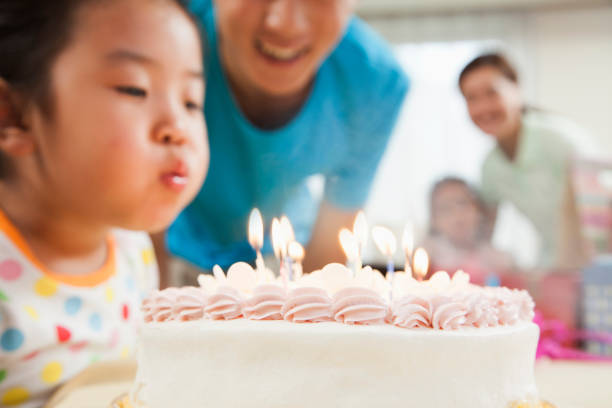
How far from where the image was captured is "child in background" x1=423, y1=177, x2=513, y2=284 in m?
1.46

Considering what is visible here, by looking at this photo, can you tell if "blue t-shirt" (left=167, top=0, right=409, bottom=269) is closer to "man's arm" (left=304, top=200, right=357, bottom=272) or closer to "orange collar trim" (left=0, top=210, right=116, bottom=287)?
"man's arm" (left=304, top=200, right=357, bottom=272)

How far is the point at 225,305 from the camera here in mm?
589

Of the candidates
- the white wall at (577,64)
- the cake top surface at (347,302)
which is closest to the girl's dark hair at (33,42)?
the cake top surface at (347,302)

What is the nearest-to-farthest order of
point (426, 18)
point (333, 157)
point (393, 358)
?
point (393, 358) < point (333, 157) < point (426, 18)

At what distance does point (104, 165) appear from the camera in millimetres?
768

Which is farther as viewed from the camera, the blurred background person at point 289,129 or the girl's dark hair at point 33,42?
the blurred background person at point 289,129

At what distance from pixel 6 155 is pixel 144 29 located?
0.95 feet

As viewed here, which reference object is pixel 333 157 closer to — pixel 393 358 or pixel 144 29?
pixel 144 29

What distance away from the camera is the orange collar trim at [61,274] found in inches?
31.8

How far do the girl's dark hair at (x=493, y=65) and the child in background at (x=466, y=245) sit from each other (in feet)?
1.13

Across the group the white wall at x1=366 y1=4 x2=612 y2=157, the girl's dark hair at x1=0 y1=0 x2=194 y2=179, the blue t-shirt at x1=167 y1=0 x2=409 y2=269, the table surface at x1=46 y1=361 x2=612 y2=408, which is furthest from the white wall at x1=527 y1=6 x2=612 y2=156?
the girl's dark hair at x1=0 y1=0 x2=194 y2=179

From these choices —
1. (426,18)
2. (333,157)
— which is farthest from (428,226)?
(426,18)

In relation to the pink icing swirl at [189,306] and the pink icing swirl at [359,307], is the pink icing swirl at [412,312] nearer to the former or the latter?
the pink icing swirl at [359,307]

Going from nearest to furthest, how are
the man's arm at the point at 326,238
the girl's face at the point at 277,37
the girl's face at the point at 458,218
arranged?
the girl's face at the point at 277,37
the man's arm at the point at 326,238
the girl's face at the point at 458,218
